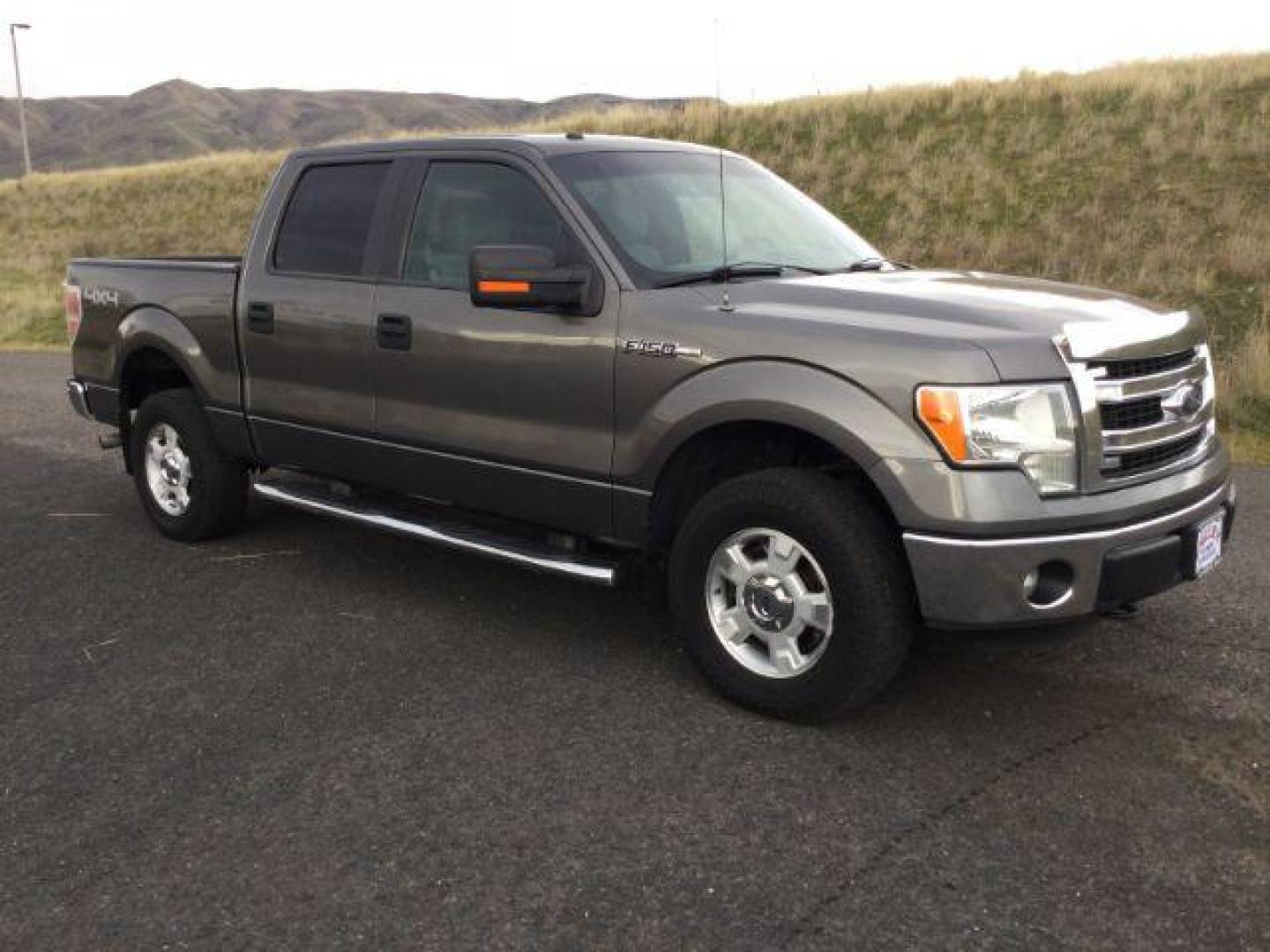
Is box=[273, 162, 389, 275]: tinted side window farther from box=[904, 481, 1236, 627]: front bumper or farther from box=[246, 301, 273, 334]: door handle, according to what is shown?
box=[904, 481, 1236, 627]: front bumper

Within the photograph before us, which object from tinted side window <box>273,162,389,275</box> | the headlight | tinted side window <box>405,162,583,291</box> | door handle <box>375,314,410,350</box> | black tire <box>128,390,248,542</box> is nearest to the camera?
the headlight

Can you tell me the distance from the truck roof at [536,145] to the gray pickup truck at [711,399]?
2 centimetres

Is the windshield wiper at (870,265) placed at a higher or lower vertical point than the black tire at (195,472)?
higher

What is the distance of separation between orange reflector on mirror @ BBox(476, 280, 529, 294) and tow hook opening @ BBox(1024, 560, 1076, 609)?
1.88 meters

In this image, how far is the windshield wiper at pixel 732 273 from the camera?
165 inches

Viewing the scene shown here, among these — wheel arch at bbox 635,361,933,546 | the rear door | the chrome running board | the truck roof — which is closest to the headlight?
wheel arch at bbox 635,361,933,546

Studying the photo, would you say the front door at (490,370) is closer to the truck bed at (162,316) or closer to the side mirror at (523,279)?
the side mirror at (523,279)

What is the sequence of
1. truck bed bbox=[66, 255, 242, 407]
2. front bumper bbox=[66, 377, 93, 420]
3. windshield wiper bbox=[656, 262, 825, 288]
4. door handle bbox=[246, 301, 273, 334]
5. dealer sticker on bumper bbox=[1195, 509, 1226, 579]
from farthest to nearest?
1. front bumper bbox=[66, 377, 93, 420]
2. truck bed bbox=[66, 255, 242, 407]
3. door handle bbox=[246, 301, 273, 334]
4. windshield wiper bbox=[656, 262, 825, 288]
5. dealer sticker on bumper bbox=[1195, 509, 1226, 579]

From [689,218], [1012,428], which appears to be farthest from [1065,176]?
[1012,428]

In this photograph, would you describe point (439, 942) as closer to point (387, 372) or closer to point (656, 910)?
point (656, 910)

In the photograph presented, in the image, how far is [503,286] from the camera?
4.04 metres

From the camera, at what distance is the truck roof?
461cm

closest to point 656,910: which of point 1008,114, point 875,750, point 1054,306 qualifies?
point 875,750

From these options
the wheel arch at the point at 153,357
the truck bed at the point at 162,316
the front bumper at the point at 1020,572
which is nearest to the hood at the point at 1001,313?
the front bumper at the point at 1020,572
